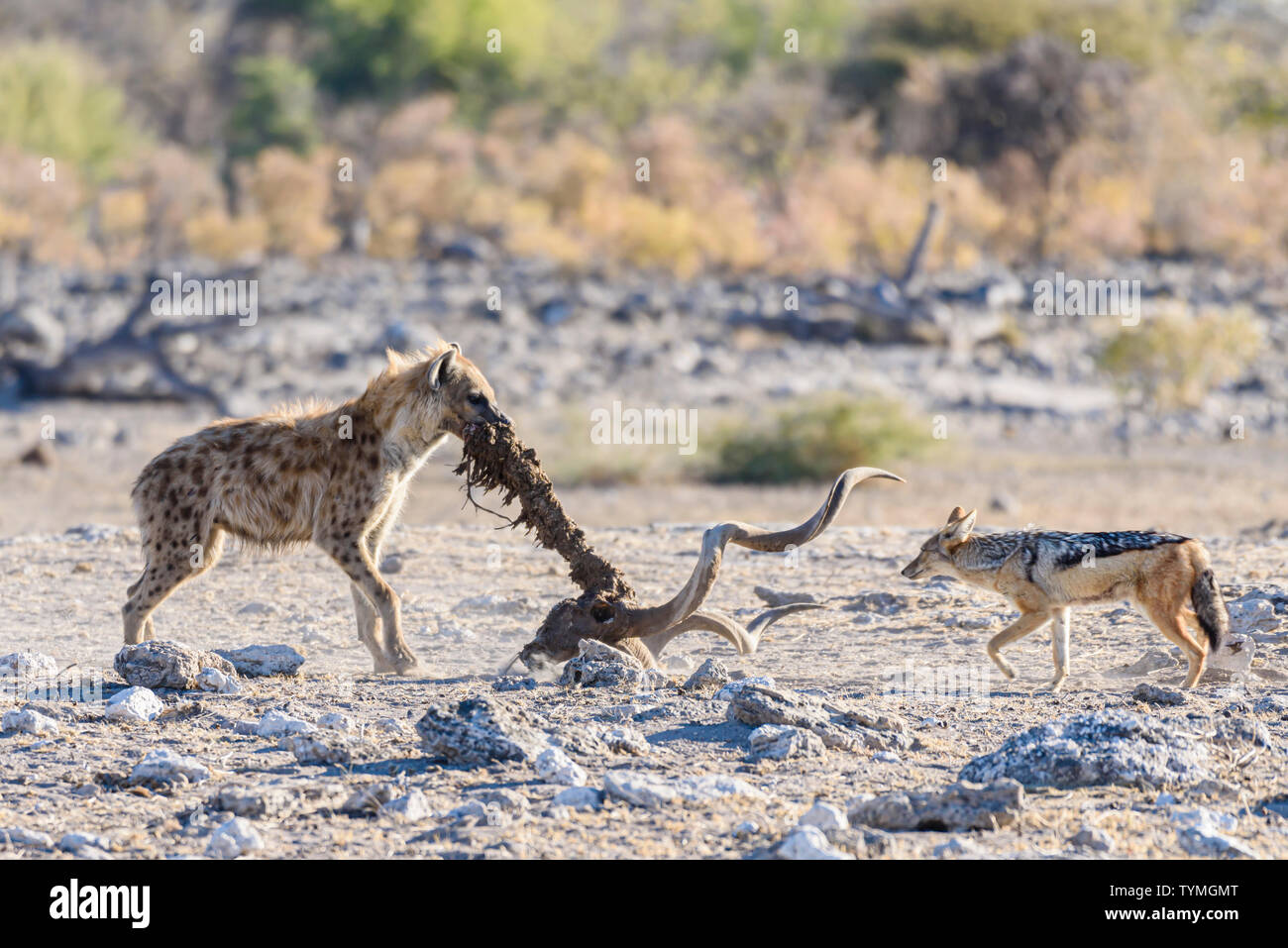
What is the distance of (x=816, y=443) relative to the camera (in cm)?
1723

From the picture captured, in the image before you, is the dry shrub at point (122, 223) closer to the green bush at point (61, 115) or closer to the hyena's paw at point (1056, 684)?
the green bush at point (61, 115)

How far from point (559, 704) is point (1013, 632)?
2226 mm

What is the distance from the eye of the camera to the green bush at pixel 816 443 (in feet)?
56.0

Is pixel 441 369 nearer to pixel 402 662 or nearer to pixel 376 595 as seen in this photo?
pixel 376 595

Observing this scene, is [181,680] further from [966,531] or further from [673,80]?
[673,80]

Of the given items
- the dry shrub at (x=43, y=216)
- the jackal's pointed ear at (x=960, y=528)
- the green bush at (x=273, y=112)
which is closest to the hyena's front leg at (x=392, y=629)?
the jackal's pointed ear at (x=960, y=528)

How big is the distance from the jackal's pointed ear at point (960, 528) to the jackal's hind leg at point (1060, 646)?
663 millimetres

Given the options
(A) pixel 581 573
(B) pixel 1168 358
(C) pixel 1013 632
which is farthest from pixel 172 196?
(C) pixel 1013 632

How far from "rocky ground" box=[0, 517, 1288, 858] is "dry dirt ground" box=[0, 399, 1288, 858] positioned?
0.06ft

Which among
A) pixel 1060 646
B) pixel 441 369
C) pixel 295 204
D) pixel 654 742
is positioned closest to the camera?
pixel 654 742

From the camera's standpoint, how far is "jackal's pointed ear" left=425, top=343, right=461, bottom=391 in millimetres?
7656

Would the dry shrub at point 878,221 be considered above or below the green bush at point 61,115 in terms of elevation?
below

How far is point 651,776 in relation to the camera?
5.74 m
